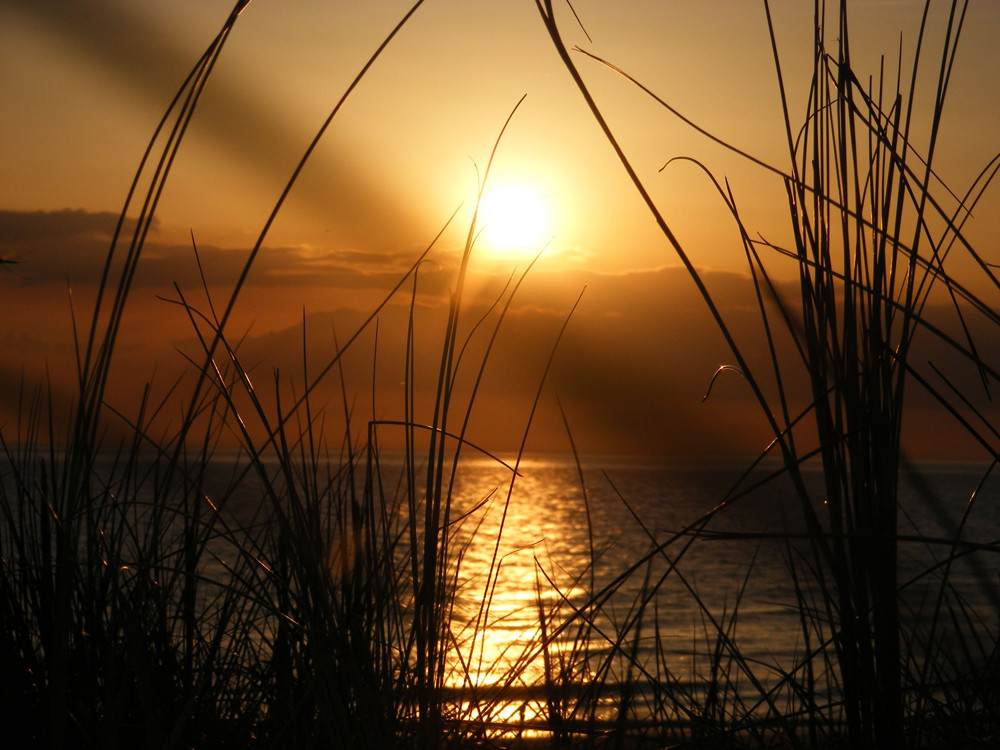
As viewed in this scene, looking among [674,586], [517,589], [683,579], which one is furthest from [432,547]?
[517,589]

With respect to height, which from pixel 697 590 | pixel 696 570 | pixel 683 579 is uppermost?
pixel 683 579

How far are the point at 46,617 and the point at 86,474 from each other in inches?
A: 31.9

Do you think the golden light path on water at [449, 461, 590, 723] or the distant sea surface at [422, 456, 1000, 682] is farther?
the golden light path on water at [449, 461, 590, 723]

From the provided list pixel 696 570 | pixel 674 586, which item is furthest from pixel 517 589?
pixel 696 570

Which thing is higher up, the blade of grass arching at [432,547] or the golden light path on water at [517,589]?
the blade of grass arching at [432,547]

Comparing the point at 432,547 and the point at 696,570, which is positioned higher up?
the point at 432,547

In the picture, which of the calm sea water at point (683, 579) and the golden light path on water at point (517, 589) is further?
the golden light path on water at point (517, 589)

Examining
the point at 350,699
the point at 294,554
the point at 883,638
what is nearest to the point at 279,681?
the point at 350,699

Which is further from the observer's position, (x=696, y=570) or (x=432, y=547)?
(x=696, y=570)

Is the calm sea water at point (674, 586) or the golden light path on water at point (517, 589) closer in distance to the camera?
the calm sea water at point (674, 586)

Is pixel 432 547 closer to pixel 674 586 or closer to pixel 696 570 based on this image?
pixel 674 586

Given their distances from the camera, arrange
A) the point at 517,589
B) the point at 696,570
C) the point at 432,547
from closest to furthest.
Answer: the point at 432,547 → the point at 517,589 → the point at 696,570

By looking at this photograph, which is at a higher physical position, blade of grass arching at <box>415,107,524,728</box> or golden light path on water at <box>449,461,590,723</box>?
blade of grass arching at <box>415,107,524,728</box>

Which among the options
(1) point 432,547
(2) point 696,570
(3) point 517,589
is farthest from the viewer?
(2) point 696,570
